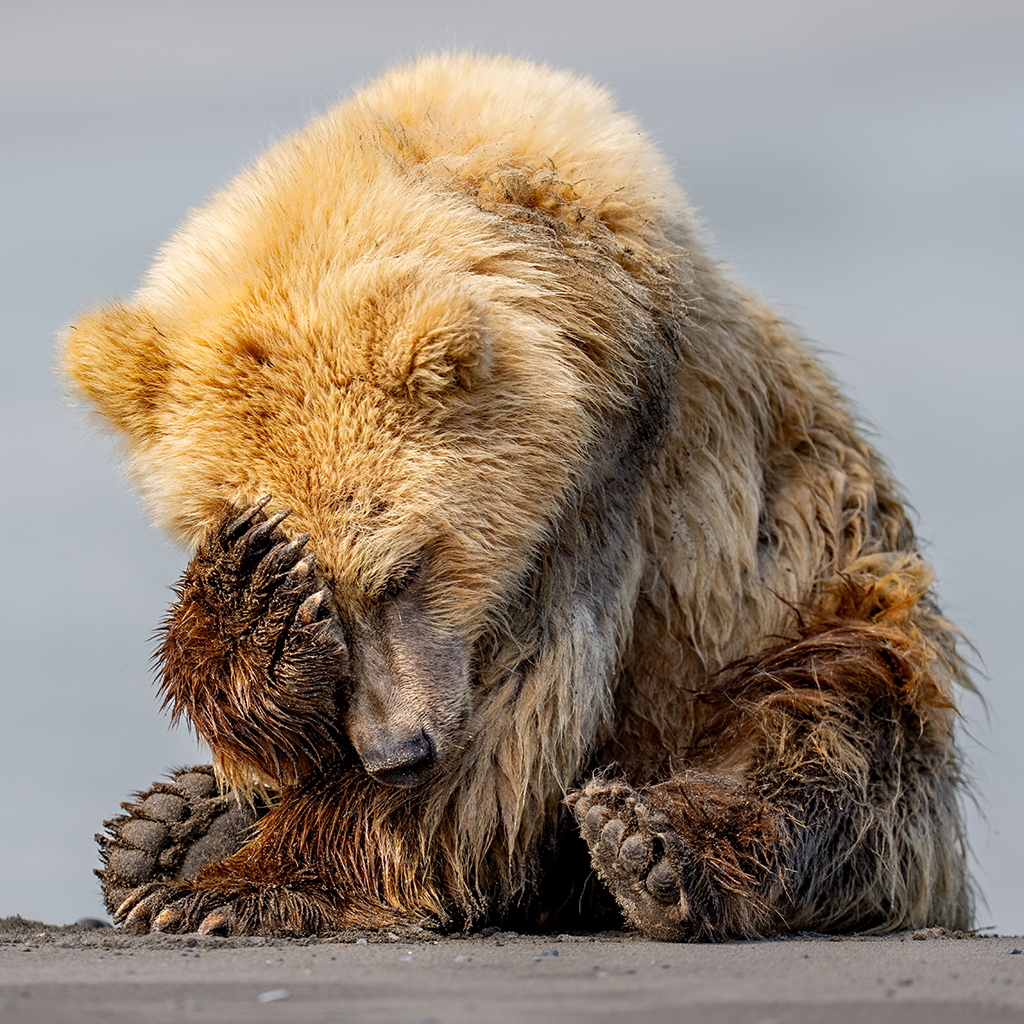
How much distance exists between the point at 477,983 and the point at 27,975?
0.79m

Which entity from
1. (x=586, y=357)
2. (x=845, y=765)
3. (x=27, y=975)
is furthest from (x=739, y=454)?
(x=27, y=975)

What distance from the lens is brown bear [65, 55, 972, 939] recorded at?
3.13 meters

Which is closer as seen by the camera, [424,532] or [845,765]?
[424,532]

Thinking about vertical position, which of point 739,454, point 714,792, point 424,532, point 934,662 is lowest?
point 714,792

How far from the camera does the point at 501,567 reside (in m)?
3.31

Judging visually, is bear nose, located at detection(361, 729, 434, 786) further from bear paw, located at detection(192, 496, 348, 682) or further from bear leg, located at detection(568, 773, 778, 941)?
bear leg, located at detection(568, 773, 778, 941)

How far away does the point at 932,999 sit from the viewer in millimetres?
2061

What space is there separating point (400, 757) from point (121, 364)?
1.25m

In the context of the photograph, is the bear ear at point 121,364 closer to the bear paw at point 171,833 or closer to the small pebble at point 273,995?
the bear paw at point 171,833

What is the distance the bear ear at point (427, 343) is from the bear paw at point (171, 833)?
1403mm

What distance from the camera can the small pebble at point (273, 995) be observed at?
6.71 ft

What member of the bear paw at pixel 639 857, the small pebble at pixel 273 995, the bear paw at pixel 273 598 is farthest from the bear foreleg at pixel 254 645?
the small pebble at pixel 273 995

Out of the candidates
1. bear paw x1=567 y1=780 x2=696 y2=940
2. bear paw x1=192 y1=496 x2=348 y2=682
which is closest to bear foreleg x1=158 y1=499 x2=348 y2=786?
bear paw x1=192 y1=496 x2=348 y2=682

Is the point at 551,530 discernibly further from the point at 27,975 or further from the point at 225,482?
the point at 27,975
